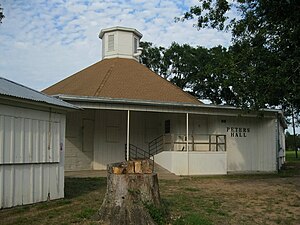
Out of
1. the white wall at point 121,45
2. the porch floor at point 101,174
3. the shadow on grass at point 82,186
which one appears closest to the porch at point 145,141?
the porch floor at point 101,174

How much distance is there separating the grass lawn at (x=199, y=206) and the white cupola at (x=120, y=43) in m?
12.7

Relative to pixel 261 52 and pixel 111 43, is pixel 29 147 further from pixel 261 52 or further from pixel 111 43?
pixel 111 43

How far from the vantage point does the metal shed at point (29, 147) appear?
26.6 feet

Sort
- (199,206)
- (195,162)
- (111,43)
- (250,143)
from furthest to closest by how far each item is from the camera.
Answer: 1. (111,43)
2. (250,143)
3. (195,162)
4. (199,206)

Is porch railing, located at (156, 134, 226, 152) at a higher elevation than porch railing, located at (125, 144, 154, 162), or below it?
higher

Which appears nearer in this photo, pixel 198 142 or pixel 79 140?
pixel 79 140

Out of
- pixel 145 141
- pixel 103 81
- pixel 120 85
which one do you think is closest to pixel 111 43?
pixel 103 81

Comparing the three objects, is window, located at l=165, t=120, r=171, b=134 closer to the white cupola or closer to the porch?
the porch

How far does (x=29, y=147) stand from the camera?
8781 millimetres

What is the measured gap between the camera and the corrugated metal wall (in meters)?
8.12

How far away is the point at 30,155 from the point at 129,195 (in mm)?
A: 3235

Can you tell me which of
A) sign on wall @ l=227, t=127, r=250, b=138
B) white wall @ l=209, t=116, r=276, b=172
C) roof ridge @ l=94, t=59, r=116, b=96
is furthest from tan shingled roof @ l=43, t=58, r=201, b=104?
sign on wall @ l=227, t=127, r=250, b=138

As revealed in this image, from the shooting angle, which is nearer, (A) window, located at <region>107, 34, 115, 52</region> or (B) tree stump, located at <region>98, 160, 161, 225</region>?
(B) tree stump, located at <region>98, 160, 161, 225</region>

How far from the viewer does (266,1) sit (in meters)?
11.0
